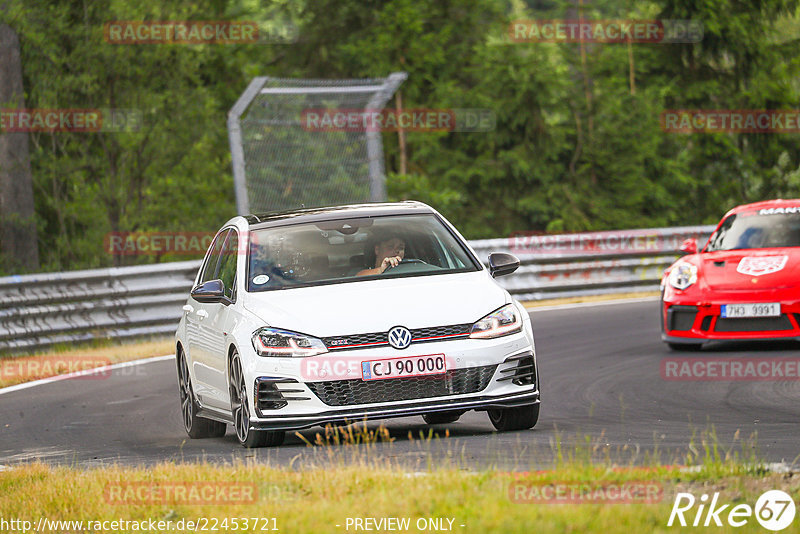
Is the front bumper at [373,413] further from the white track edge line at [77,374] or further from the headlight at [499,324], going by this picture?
the white track edge line at [77,374]

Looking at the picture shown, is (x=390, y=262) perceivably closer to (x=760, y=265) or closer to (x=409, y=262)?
(x=409, y=262)

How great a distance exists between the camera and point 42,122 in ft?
80.5

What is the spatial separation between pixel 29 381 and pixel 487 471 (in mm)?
9395

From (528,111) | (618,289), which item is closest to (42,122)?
(618,289)

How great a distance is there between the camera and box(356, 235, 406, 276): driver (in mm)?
9655

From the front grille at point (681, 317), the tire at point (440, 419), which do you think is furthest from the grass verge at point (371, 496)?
the front grille at point (681, 317)

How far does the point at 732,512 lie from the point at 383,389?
3132mm

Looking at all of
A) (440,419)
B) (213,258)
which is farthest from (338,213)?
(440,419)

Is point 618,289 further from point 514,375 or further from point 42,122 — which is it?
point 514,375

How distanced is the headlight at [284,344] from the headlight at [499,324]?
0.94 metres

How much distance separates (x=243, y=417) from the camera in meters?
9.09

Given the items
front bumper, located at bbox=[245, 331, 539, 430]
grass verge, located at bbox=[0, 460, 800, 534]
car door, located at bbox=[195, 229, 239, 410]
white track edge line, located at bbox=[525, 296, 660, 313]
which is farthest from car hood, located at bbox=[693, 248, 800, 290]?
grass verge, located at bbox=[0, 460, 800, 534]

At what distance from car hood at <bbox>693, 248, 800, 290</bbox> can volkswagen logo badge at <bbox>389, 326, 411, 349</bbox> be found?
6.03 meters

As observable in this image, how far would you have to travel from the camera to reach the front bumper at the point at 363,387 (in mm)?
8578
